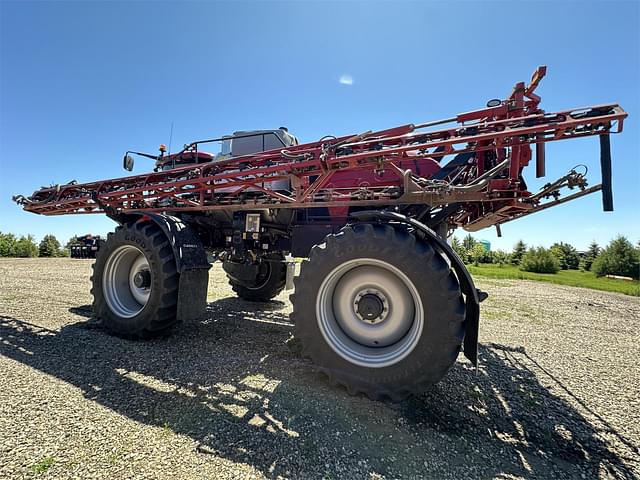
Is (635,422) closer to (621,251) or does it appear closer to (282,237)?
(282,237)

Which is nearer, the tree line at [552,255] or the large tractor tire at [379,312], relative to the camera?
the large tractor tire at [379,312]

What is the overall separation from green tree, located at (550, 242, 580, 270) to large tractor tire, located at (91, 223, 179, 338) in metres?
48.5

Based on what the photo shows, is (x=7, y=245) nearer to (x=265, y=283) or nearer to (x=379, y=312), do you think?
(x=265, y=283)

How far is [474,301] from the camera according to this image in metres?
2.80

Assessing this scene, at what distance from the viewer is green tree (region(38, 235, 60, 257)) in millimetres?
26938

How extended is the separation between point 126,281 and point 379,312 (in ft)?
13.0

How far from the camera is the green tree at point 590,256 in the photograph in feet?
127

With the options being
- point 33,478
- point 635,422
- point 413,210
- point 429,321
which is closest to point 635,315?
point 635,422

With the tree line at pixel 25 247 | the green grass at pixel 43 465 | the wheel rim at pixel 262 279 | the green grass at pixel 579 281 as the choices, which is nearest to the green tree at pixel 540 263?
the green grass at pixel 579 281

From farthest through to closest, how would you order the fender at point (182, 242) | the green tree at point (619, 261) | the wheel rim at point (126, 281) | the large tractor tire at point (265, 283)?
the green tree at point (619, 261), the large tractor tire at point (265, 283), the wheel rim at point (126, 281), the fender at point (182, 242)

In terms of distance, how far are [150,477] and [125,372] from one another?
173 cm

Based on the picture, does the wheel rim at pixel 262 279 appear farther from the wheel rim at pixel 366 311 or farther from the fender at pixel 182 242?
the wheel rim at pixel 366 311

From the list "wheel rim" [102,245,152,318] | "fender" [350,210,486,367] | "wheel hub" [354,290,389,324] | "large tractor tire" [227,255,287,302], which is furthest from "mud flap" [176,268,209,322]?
"fender" [350,210,486,367]

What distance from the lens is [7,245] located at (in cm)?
2570
